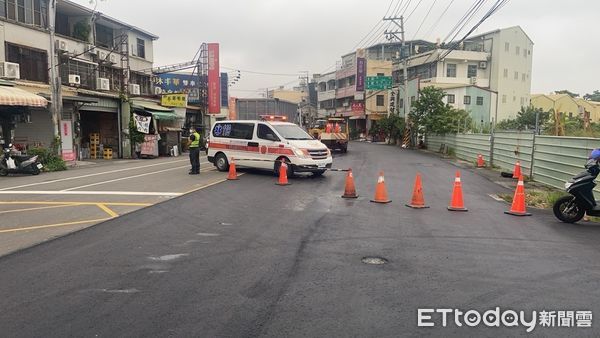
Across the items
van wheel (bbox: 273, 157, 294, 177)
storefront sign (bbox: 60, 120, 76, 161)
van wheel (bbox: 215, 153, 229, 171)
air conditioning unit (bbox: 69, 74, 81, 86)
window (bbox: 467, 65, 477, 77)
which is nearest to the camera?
van wheel (bbox: 273, 157, 294, 177)

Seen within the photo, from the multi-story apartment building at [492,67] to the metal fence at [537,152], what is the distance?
31.8 m

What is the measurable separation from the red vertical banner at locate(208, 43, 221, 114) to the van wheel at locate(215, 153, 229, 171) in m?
21.5

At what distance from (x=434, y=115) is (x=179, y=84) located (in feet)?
68.1

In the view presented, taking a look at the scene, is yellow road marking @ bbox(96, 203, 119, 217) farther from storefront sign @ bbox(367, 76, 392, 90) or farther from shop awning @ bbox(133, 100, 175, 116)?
storefront sign @ bbox(367, 76, 392, 90)

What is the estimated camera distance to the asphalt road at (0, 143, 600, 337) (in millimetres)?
4031

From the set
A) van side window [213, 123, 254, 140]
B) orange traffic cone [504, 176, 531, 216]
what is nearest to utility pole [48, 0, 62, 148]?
van side window [213, 123, 254, 140]

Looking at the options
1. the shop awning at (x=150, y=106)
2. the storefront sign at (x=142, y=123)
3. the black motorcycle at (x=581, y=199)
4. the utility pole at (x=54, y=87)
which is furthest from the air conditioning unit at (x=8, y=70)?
the black motorcycle at (x=581, y=199)

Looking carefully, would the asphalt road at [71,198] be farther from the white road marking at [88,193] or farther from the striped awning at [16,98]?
the striped awning at [16,98]


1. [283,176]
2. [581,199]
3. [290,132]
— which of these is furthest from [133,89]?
[581,199]

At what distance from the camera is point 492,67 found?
5553cm

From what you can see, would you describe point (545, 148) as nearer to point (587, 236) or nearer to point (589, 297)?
point (587, 236)

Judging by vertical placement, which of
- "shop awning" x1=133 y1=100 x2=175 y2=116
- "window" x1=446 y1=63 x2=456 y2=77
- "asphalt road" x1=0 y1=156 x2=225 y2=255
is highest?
"window" x1=446 y1=63 x2=456 y2=77

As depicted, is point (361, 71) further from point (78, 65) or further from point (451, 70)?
point (78, 65)

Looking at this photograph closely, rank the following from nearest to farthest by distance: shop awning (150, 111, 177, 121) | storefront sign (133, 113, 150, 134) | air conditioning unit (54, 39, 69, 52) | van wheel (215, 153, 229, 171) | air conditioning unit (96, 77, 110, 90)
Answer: van wheel (215, 153, 229, 171) → air conditioning unit (54, 39, 69, 52) → air conditioning unit (96, 77, 110, 90) → storefront sign (133, 113, 150, 134) → shop awning (150, 111, 177, 121)
